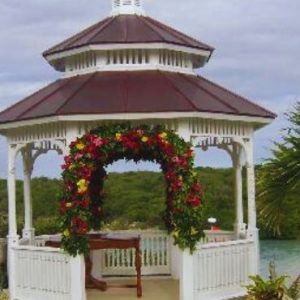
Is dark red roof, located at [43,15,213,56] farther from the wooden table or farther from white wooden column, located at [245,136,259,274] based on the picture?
the wooden table

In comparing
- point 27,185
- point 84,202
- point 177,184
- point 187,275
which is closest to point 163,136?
point 177,184

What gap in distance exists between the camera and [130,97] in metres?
11.7

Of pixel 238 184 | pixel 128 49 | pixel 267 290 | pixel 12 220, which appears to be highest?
pixel 128 49

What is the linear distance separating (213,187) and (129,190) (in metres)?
4.70

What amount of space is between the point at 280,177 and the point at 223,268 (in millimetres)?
1820

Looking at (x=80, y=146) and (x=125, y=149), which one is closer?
(x=80, y=146)

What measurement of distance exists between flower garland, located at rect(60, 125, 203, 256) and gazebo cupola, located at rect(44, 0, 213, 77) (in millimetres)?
1650

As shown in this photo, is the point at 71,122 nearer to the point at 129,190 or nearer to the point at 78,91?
the point at 78,91

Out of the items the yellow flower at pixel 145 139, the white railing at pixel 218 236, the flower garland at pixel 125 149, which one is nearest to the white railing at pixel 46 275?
the flower garland at pixel 125 149

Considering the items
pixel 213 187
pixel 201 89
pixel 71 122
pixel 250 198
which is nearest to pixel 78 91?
pixel 71 122

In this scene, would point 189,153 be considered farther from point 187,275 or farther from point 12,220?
point 12,220

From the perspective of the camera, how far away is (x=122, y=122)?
11.7 m

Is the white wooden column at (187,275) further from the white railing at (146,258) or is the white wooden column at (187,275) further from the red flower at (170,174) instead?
the white railing at (146,258)

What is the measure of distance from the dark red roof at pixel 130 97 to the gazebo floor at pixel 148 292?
3104mm
